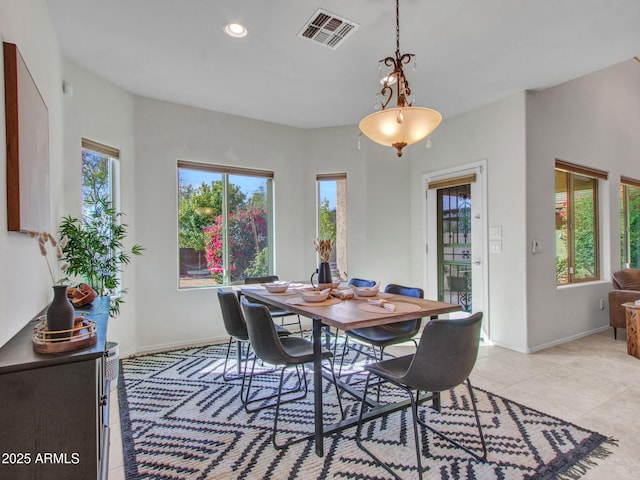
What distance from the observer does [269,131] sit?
4.71 metres

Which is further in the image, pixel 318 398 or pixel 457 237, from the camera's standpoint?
pixel 457 237

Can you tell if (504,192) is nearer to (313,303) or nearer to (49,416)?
(313,303)

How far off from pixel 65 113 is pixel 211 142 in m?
1.54

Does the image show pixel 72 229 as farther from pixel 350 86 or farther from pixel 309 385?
pixel 350 86

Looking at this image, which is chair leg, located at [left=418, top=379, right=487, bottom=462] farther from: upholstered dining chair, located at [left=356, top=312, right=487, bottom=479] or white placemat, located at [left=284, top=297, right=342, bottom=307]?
white placemat, located at [left=284, top=297, right=342, bottom=307]

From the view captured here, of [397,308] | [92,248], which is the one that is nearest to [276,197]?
[92,248]

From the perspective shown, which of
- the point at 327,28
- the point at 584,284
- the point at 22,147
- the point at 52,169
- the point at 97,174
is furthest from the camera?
the point at 584,284

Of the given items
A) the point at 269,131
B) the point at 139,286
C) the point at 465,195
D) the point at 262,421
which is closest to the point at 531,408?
the point at 262,421

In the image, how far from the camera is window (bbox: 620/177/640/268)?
5.14 metres

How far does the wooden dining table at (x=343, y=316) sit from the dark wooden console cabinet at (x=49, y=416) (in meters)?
1.06

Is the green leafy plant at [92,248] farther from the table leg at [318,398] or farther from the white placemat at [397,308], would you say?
the white placemat at [397,308]

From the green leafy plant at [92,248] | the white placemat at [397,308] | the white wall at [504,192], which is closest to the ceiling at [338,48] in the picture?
the white wall at [504,192]

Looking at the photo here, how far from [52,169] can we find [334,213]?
10.7 ft

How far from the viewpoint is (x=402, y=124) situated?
7.34 ft
